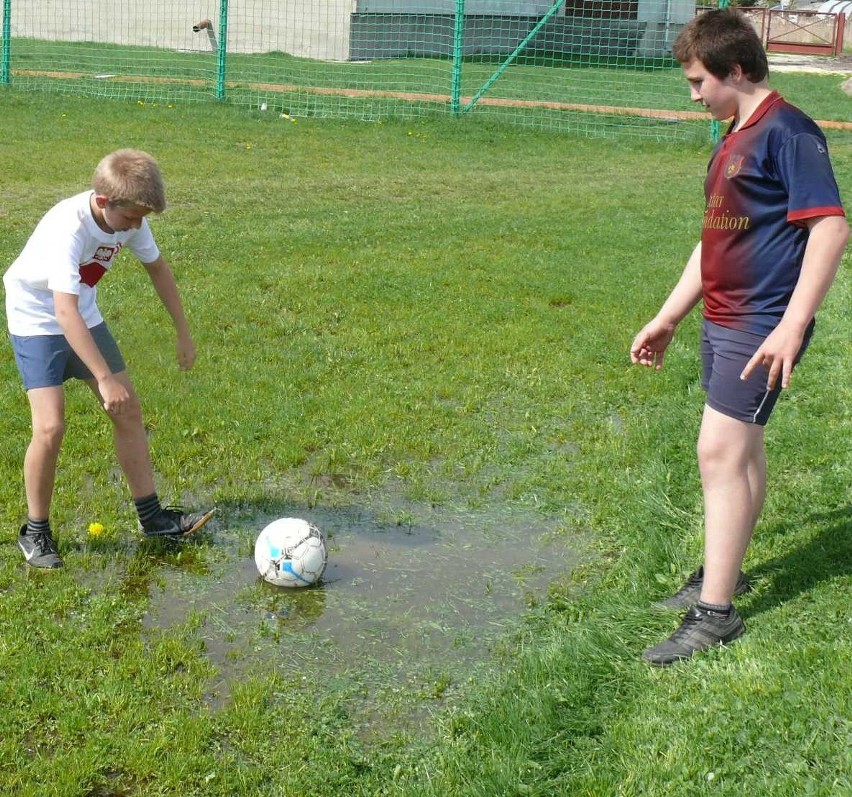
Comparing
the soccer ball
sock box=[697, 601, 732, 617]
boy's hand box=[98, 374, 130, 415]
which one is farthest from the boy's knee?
sock box=[697, 601, 732, 617]

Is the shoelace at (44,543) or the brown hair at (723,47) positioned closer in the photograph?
the brown hair at (723,47)

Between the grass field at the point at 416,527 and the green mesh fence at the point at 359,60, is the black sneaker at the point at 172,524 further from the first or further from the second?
the green mesh fence at the point at 359,60

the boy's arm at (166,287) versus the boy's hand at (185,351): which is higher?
the boy's arm at (166,287)

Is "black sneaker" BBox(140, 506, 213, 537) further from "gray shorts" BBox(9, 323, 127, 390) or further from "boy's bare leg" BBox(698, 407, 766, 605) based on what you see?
"boy's bare leg" BBox(698, 407, 766, 605)

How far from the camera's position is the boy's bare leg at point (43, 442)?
415 cm

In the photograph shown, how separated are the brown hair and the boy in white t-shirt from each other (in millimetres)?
1874

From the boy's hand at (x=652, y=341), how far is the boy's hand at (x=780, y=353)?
2.23 feet

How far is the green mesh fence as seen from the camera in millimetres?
16781

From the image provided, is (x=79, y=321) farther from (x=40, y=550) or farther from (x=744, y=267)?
(x=744, y=267)

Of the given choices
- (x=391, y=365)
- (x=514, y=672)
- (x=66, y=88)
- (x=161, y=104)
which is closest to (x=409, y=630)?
Result: (x=514, y=672)

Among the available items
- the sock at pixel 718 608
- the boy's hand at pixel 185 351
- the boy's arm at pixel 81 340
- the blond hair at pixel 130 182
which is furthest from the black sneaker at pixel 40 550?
the sock at pixel 718 608

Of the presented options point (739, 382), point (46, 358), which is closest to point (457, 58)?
point (46, 358)

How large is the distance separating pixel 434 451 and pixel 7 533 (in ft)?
6.62

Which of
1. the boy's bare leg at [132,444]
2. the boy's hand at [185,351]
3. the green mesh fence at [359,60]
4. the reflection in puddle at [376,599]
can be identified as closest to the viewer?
the reflection in puddle at [376,599]
